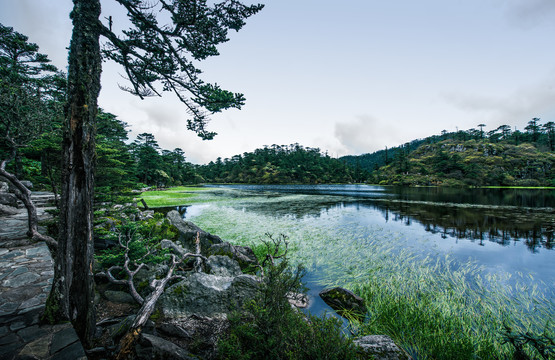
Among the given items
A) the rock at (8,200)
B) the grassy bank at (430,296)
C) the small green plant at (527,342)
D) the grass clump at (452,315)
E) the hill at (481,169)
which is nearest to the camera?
the small green plant at (527,342)

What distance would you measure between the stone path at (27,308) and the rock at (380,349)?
13.7ft

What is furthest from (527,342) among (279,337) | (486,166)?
(486,166)

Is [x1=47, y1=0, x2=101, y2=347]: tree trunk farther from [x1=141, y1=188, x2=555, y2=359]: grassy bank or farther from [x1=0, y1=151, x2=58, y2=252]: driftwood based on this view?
[x1=141, y1=188, x2=555, y2=359]: grassy bank

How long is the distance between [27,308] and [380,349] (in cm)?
607

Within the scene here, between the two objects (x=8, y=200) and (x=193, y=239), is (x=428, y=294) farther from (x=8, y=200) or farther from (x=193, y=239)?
(x=8, y=200)

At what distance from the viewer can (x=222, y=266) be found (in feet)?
24.0

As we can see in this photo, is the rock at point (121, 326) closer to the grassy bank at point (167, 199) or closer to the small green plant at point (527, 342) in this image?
the small green plant at point (527, 342)

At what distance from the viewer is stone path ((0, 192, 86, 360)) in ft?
8.74

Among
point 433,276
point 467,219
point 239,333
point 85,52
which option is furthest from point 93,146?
point 467,219

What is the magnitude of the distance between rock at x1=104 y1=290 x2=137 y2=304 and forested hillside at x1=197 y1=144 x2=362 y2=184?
101 m

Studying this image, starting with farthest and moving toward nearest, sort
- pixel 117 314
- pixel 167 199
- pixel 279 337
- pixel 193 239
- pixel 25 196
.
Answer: pixel 167 199
pixel 193 239
pixel 25 196
pixel 117 314
pixel 279 337

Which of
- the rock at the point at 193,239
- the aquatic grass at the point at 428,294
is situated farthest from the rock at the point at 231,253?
the aquatic grass at the point at 428,294

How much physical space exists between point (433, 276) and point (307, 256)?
4973 mm

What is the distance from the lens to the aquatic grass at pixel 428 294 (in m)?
4.62
